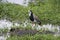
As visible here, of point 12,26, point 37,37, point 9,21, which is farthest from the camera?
point 9,21

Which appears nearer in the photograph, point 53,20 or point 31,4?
point 53,20

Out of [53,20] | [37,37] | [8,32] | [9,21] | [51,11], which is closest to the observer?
[37,37]

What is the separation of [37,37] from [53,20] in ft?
20.4

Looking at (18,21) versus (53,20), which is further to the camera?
(53,20)

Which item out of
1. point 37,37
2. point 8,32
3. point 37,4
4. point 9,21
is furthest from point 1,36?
point 37,4

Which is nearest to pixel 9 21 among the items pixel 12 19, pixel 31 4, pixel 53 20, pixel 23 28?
pixel 12 19

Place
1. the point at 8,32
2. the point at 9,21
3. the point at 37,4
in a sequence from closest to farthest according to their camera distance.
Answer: the point at 8,32 < the point at 9,21 < the point at 37,4

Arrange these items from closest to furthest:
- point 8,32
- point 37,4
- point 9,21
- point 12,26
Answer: point 8,32 < point 12,26 < point 9,21 < point 37,4

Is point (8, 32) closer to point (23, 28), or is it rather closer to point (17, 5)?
point (23, 28)

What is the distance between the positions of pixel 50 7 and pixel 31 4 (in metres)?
1.51

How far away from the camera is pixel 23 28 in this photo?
16141mm

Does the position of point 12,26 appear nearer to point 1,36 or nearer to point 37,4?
point 1,36

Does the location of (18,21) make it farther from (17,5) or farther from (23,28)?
(17,5)

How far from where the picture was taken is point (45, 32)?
15820 mm
